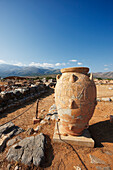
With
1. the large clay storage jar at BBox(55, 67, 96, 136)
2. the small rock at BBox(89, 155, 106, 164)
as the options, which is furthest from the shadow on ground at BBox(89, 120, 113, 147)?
the large clay storage jar at BBox(55, 67, 96, 136)

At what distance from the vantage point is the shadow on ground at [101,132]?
304 centimetres

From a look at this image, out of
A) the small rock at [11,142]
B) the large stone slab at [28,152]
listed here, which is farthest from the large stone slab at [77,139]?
the small rock at [11,142]

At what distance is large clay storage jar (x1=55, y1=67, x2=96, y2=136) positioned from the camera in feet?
7.88

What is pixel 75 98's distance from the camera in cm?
240

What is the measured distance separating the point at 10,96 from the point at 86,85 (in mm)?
6880

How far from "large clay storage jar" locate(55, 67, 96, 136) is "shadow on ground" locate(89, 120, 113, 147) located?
1.07 m

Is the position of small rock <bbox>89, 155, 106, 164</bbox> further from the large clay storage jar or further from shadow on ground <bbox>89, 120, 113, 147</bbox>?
the large clay storage jar

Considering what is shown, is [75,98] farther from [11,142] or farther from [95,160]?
[11,142]

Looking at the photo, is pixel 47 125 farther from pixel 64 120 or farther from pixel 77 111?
pixel 77 111

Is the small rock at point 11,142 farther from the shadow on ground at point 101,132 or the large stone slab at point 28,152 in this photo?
the shadow on ground at point 101,132

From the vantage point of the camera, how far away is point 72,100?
7.85 feet

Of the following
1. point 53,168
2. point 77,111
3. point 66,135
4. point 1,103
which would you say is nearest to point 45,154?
point 53,168

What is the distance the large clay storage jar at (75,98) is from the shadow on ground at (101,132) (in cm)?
107

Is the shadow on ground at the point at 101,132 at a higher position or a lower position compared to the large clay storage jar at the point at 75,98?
lower
